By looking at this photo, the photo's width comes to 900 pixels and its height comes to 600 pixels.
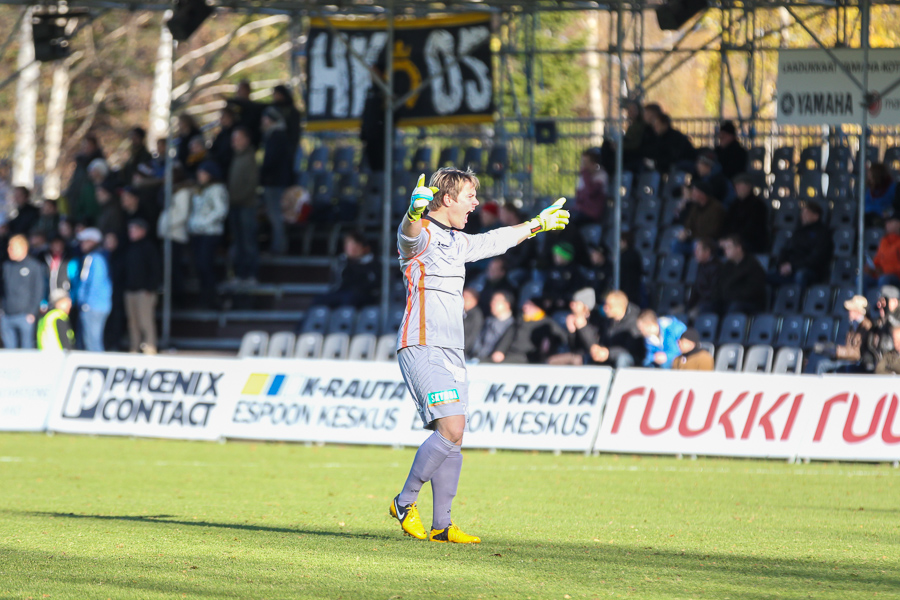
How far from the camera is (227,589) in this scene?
6.06m

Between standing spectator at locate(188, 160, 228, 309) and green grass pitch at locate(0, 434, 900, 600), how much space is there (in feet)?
21.0

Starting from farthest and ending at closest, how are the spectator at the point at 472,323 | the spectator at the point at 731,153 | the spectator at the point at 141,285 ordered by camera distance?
the spectator at the point at 731,153 < the spectator at the point at 141,285 < the spectator at the point at 472,323

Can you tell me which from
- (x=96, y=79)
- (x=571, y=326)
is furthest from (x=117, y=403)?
(x=96, y=79)

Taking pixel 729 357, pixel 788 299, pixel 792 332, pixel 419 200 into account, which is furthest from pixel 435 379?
pixel 788 299

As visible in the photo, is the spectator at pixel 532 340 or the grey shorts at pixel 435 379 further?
the spectator at pixel 532 340

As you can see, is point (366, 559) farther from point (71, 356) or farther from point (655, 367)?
point (71, 356)

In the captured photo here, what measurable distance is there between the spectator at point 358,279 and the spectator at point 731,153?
5.81 metres

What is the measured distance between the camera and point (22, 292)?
19625 mm

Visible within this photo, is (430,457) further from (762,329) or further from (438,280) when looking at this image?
(762,329)

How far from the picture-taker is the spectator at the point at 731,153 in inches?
817

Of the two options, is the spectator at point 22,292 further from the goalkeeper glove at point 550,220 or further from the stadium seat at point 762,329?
the goalkeeper glove at point 550,220

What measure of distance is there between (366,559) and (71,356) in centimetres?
1087

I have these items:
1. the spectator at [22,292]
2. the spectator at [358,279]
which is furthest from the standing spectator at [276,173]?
the spectator at [22,292]

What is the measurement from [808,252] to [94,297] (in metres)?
10.5
